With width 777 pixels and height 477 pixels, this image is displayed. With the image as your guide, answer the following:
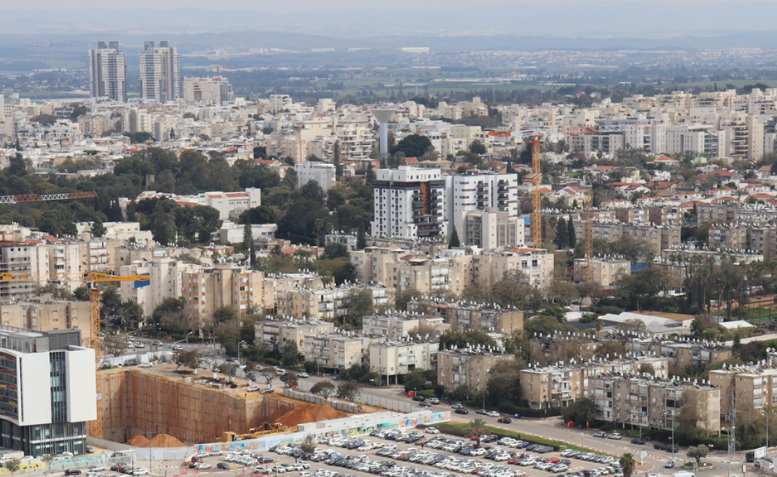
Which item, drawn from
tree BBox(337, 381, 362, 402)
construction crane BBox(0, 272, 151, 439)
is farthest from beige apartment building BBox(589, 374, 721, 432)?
construction crane BBox(0, 272, 151, 439)

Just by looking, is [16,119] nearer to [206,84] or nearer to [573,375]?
[206,84]

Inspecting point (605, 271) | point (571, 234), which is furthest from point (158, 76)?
point (605, 271)

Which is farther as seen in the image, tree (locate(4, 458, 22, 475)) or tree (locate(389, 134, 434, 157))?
tree (locate(389, 134, 434, 157))

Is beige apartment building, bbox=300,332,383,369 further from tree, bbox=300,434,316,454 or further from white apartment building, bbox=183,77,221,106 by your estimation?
white apartment building, bbox=183,77,221,106

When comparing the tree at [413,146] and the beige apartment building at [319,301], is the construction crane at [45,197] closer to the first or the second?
the tree at [413,146]

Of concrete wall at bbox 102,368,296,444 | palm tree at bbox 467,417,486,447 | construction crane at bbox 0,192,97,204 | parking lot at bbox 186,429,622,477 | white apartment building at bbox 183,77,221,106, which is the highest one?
white apartment building at bbox 183,77,221,106

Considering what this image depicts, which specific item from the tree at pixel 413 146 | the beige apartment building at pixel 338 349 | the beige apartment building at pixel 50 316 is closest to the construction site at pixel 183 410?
the beige apartment building at pixel 50 316
